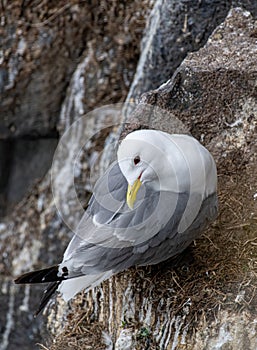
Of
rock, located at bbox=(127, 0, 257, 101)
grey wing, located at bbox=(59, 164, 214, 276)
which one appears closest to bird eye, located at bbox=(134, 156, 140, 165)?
grey wing, located at bbox=(59, 164, 214, 276)

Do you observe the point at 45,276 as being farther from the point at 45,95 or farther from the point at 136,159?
the point at 45,95

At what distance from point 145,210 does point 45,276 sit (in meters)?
0.47

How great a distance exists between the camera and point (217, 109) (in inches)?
133

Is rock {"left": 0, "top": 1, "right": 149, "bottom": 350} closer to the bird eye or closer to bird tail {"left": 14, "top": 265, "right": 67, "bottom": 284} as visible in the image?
bird tail {"left": 14, "top": 265, "right": 67, "bottom": 284}

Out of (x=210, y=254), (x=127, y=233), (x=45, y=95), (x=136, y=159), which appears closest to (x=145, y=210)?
(x=127, y=233)

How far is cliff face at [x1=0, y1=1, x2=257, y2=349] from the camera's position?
2879 mm

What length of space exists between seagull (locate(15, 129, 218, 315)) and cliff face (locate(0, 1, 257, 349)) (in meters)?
0.23

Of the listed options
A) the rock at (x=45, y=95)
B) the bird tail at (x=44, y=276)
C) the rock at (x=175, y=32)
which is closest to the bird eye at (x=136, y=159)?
the bird tail at (x=44, y=276)

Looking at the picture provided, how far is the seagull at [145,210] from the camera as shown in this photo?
2721 millimetres

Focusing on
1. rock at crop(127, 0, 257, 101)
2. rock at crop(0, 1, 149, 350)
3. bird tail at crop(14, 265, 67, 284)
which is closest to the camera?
bird tail at crop(14, 265, 67, 284)

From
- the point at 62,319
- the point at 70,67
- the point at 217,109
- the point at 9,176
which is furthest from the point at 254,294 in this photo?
the point at 9,176

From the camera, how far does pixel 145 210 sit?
277cm

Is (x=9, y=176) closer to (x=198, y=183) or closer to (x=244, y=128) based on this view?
(x=244, y=128)

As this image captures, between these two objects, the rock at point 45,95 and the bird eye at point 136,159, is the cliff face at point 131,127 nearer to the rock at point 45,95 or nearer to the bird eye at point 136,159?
the rock at point 45,95
